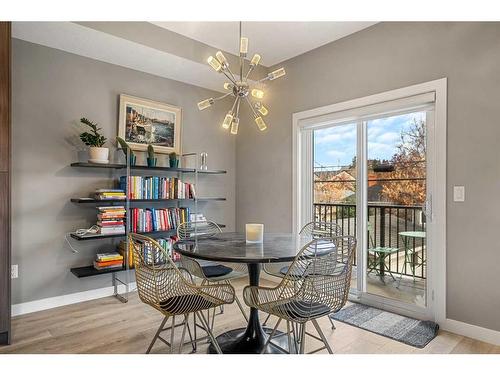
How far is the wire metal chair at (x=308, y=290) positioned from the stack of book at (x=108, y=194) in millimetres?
1906

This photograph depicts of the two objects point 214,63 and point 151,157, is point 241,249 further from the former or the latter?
point 151,157

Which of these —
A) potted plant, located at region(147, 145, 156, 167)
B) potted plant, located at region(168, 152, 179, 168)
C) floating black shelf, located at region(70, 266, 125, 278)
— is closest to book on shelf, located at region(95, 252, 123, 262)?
floating black shelf, located at region(70, 266, 125, 278)

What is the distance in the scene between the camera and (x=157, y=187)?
3.65 metres

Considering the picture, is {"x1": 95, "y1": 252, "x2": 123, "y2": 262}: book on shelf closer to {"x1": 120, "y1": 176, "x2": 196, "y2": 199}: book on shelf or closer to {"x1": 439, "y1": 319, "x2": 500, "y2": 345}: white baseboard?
{"x1": 120, "y1": 176, "x2": 196, "y2": 199}: book on shelf

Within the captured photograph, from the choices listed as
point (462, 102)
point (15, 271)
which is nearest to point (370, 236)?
point (462, 102)

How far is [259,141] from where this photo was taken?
171 inches

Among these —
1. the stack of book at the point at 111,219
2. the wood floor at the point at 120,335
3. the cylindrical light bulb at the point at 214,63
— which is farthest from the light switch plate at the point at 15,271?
the cylindrical light bulb at the point at 214,63

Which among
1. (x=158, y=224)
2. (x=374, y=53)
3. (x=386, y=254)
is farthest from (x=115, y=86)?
(x=386, y=254)

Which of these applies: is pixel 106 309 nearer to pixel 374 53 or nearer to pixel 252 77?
pixel 252 77

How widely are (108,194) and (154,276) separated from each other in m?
1.64

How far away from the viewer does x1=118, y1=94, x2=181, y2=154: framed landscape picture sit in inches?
142

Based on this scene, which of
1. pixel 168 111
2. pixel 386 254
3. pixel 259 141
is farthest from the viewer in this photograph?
pixel 259 141

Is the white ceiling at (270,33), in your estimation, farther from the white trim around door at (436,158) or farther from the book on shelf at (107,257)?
the book on shelf at (107,257)

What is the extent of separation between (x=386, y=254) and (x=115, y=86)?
3328mm
